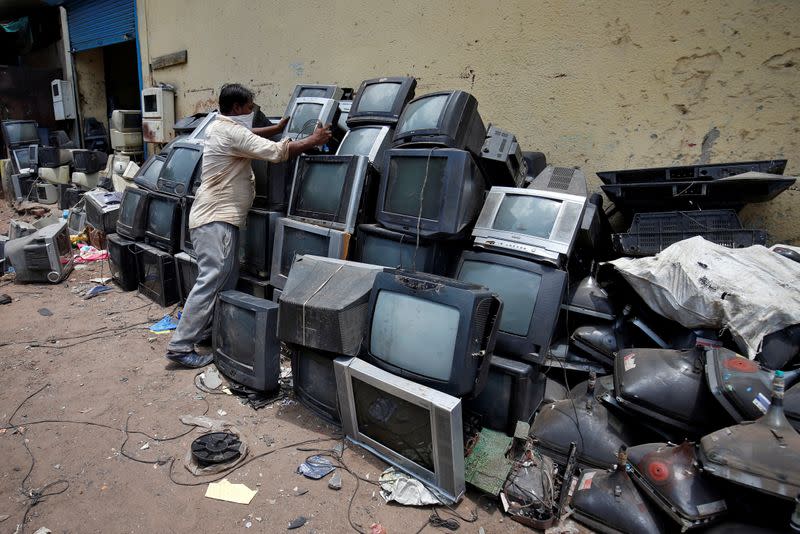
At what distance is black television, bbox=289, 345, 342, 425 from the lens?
2338mm

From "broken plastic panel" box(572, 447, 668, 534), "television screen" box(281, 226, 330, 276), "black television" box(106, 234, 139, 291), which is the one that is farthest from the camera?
"black television" box(106, 234, 139, 291)

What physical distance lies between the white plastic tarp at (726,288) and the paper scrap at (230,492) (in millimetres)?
2118

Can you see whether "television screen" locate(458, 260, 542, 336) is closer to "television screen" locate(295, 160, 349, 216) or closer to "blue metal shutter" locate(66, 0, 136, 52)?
"television screen" locate(295, 160, 349, 216)

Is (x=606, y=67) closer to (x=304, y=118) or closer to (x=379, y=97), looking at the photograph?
(x=379, y=97)

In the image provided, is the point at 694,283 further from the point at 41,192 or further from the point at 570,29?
the point at 41,192

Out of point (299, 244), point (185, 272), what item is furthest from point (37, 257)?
point (299, 244)

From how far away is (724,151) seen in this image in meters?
2.88

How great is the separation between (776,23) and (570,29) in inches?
48.4

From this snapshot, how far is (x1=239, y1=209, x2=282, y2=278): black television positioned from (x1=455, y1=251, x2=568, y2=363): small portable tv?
1.55 meters

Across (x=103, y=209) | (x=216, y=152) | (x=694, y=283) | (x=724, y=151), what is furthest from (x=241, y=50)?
(x=694, y=283)

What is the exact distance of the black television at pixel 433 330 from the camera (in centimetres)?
187

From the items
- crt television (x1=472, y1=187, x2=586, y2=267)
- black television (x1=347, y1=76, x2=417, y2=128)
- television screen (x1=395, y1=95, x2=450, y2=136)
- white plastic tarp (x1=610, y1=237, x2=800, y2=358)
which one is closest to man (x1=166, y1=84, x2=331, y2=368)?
black television (x1=347, y1=76, x2=417, y2=128)

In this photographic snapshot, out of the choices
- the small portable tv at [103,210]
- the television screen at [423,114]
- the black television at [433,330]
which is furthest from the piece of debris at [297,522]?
the small portable tv at [103,210]

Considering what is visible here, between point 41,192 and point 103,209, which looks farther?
point 41,192
